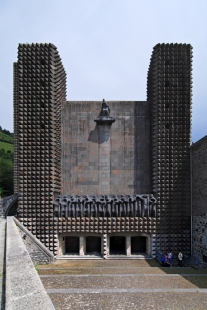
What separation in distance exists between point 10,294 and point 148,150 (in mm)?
17285

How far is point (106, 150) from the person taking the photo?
20.7 metres

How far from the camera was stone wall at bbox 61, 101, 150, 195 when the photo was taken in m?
20.6

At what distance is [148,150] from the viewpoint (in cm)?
2075

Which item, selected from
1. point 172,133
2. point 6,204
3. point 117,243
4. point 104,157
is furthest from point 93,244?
point 6,204

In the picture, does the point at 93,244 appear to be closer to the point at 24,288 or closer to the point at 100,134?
the point at 100,134

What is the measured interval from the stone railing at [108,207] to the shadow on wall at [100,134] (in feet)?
14.6

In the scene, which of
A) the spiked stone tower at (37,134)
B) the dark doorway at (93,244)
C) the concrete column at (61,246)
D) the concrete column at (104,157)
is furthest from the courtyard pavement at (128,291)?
the concrete column at (104,157)

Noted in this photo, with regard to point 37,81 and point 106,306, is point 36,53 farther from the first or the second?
point 106,306

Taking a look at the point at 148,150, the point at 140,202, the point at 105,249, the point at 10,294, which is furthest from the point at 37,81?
the point at 10,294

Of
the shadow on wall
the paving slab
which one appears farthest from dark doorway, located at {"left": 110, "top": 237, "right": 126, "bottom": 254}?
the paving slab

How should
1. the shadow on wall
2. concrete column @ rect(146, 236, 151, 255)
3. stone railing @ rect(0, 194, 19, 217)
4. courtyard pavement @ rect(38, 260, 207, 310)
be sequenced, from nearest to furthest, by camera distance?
courtyard pavement @ rect(38, 260, 207, 310)
concrete column @ rect(146, 236, 151, 255)
the shadow on wall
stone railing @ rect(0, 194, 19, 217)

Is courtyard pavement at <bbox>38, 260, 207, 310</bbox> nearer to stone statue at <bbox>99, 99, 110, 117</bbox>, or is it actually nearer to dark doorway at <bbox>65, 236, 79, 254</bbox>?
dark doorway at <bbox>65, 236, 79, 254</bbox>

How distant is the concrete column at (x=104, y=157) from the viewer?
2050 cm

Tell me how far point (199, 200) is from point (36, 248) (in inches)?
421
